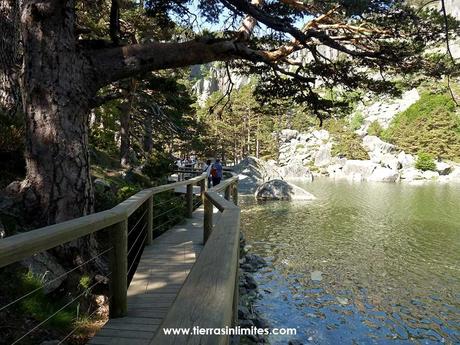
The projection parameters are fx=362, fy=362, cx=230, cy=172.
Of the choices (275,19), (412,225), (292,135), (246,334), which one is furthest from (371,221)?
(292,135)

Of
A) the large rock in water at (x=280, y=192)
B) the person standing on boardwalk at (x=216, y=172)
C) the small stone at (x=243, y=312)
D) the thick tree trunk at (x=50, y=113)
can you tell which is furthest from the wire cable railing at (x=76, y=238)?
the large rock in water at (x=280, y=192)

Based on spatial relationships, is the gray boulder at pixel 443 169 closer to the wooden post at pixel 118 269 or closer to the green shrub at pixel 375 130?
the green shrub at pixel 375 130

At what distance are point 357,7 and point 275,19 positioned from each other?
4.65 feet

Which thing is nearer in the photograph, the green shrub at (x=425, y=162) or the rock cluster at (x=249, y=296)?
the rock cluster at (x=249, y=296)

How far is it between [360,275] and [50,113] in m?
9.09

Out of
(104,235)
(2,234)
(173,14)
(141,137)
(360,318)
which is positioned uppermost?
(173,14)

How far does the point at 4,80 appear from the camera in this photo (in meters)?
6.73

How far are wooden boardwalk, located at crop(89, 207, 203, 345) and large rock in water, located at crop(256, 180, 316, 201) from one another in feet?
59.5

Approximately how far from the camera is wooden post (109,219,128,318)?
2.99m

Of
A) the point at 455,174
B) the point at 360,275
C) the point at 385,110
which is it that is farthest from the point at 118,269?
the point at 385,110

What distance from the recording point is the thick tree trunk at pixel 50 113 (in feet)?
13.6

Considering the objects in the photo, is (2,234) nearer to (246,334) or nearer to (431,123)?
(246,334)

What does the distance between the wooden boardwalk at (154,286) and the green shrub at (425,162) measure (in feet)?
168

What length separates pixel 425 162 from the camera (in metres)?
49.8
